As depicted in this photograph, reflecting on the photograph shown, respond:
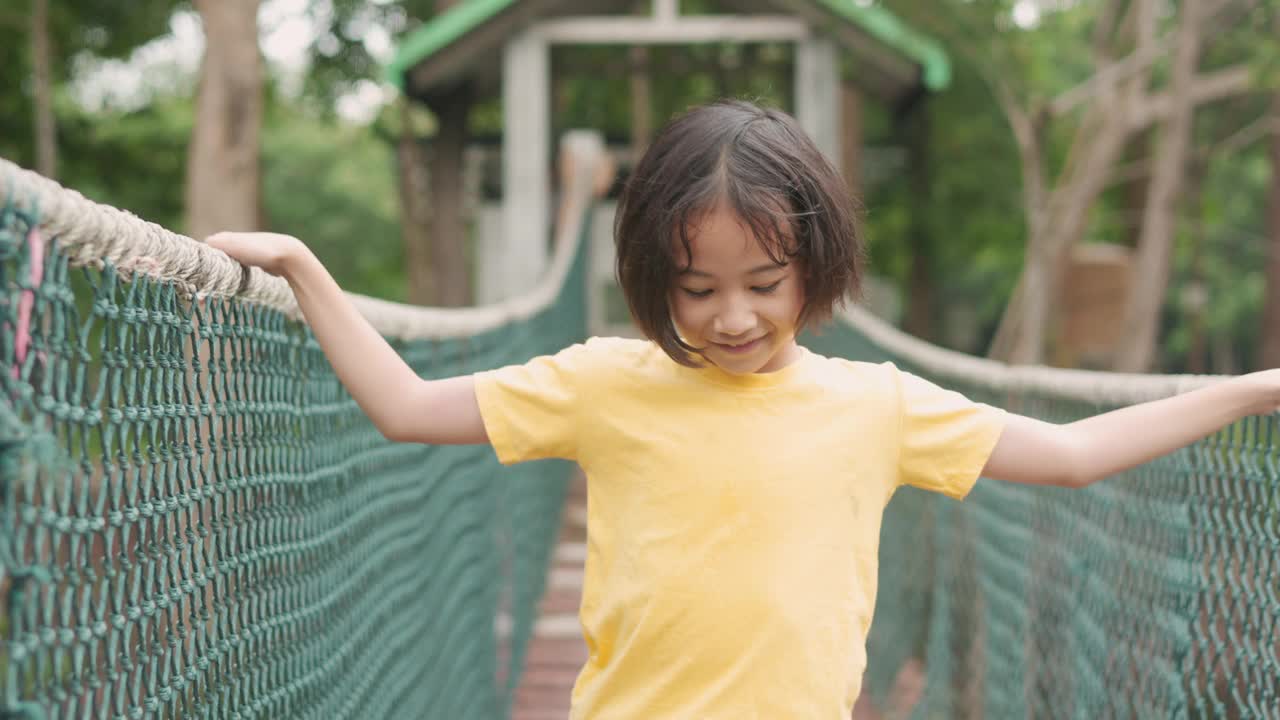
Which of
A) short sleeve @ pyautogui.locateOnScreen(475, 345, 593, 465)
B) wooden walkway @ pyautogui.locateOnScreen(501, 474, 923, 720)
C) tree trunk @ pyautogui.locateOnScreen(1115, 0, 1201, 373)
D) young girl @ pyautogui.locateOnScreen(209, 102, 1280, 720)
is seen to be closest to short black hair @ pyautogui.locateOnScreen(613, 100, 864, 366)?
young girl @ pyautogui.locateOnScreen(209, 102, 1280, 720)

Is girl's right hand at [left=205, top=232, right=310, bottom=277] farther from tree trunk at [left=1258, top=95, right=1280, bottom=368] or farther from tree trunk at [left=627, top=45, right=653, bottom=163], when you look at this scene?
tree trunk at [left=1258, top=95, right=1280, bottom=368]

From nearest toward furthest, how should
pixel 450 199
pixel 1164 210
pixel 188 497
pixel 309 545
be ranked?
1. pixel 188 497
2. pixel 309 545
3. pixel 1164 210
4. pixel 450 199

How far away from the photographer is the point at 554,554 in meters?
6.26

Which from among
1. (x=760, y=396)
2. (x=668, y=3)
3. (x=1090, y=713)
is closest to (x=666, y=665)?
(x=760, y=396)

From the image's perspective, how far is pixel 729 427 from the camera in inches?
63.4

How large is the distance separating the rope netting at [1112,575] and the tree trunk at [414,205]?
12572 millimetres

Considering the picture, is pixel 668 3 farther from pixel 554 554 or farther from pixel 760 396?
pixel 760 396

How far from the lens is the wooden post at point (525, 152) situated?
895 centimetres

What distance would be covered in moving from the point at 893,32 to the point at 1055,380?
21.3ft

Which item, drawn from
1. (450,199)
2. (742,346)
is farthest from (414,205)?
(742,346)

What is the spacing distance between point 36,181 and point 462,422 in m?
0.73

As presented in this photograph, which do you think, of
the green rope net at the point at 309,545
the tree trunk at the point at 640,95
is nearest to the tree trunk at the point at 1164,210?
the tree trunk at the point at 640,95

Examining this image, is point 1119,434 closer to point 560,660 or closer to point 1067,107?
point 560,660

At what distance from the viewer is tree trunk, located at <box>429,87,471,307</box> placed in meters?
11.2
